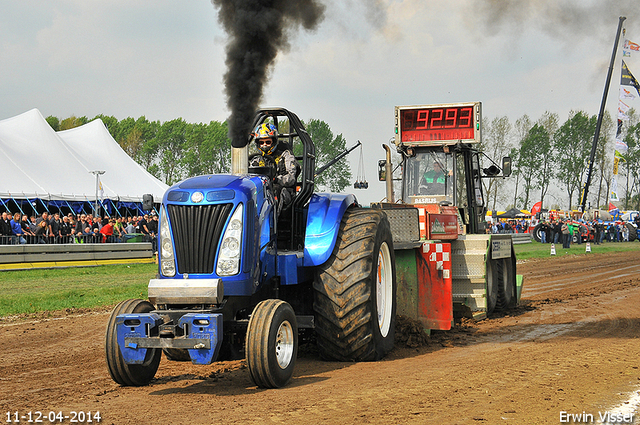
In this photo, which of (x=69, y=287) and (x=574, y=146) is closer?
(x=69, y=287)

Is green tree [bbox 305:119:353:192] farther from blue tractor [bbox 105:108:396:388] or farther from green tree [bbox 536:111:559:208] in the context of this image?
blue tractor [bbox 105:108:396:388]

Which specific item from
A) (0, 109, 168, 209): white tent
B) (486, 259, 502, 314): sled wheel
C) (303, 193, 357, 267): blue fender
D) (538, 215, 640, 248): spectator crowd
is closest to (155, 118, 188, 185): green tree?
(0, 109, 168, 209): white tent

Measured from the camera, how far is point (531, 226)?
4575 cm

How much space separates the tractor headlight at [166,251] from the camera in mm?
5457

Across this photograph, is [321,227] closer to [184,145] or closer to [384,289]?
[384,289]

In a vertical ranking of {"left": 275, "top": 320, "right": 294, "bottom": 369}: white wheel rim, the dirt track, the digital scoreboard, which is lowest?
the dirt track

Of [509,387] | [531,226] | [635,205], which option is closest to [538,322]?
[509,387]

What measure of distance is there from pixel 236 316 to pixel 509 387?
226 centimetres

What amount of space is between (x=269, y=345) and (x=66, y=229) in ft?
60.6

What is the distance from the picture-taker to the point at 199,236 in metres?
5.37

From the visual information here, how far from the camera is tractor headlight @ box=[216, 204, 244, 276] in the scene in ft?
17.5

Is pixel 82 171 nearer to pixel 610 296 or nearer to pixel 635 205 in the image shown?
pixel 610 296

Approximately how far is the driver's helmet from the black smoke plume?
28cm

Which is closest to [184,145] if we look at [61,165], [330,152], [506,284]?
[330,152]
